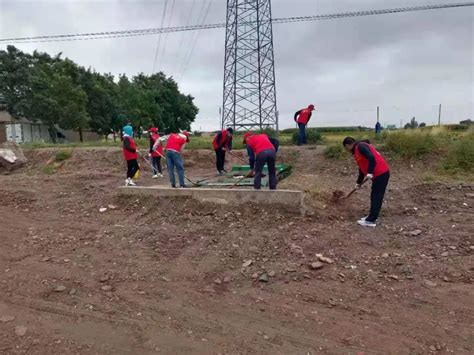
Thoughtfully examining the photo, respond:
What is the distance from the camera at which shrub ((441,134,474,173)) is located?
936 cm

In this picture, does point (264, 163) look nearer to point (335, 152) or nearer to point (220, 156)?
point (220, 156)

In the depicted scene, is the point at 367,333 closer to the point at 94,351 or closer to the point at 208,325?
the point at 208,325

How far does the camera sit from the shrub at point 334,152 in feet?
36.1

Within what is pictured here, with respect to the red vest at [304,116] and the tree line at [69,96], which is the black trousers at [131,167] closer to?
the red vest at [304,116]

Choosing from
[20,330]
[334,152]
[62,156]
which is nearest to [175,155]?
[20,330]

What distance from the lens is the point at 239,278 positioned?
436 cm

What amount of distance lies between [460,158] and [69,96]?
88.2 ft

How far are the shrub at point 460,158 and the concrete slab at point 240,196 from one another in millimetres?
5342

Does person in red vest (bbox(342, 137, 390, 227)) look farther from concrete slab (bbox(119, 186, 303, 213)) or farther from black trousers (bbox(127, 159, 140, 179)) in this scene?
black trousers (bbox(127, 159, 140, 179))

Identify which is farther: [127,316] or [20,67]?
[20,67]

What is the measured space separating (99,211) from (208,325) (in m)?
4.64

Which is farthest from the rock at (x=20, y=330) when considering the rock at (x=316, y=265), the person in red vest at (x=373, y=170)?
the person in red vest at (x=373, y=170)

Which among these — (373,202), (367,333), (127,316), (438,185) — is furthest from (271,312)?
(438,185)

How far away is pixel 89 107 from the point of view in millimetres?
34969
